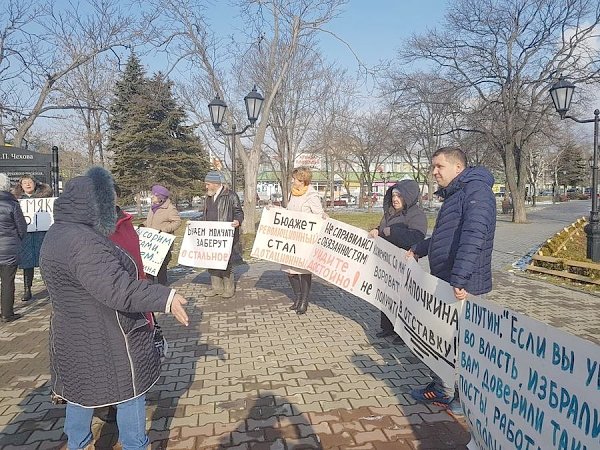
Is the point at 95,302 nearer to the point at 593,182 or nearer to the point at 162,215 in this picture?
the point at 162,215

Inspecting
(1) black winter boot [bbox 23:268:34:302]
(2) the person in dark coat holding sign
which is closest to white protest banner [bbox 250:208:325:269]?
(2) the person in dark coat holding sign

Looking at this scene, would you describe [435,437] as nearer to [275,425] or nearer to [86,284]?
[275,425]

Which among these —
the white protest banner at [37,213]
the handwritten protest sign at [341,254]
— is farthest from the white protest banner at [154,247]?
the white protest banner at [37,213]

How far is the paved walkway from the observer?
10.5 ft

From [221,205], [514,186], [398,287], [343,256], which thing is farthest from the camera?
[514,186]

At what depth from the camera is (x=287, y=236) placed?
6.35 m

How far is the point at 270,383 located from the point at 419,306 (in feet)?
5.09

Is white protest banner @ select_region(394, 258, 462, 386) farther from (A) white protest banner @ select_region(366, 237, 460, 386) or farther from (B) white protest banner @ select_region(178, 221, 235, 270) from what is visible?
(B) white protest banner @ select_region(178, 221, 235, 270)

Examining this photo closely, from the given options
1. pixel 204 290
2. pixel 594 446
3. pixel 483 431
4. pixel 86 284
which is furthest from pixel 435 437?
pixel 204 290

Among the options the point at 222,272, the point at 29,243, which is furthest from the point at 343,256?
the point at 29,243

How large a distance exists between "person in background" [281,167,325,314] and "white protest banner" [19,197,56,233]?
4.65 meters

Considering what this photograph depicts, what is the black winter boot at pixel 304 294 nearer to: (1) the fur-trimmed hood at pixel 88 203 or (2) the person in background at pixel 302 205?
(2) the person in background at pixel 302 205

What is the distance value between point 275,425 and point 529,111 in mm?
23121

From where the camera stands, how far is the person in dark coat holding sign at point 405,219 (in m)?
4.77
